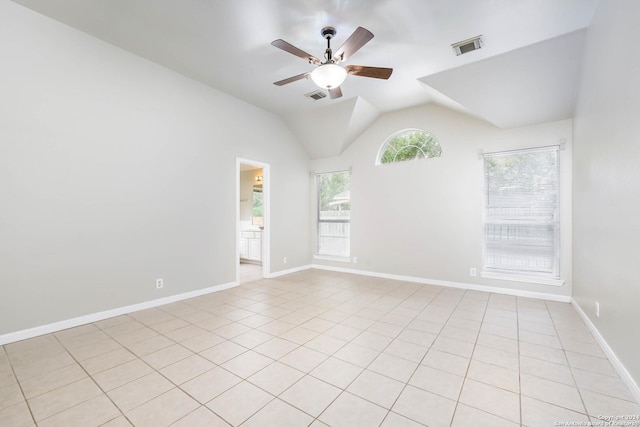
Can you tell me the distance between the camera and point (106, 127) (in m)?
3.17

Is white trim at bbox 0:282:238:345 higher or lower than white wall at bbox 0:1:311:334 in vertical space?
lower

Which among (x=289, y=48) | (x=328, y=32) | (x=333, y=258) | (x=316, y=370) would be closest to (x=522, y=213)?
(x=333, y=258)

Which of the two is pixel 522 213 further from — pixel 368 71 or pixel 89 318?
pixel 89 318

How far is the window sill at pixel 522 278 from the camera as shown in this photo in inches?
150

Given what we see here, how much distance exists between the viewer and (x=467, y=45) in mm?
2977

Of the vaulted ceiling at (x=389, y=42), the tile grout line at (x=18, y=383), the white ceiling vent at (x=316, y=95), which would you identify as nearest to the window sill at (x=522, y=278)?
the vaulted ceiling at (x=389, y=42)

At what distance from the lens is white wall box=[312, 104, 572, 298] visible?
3.98 metres

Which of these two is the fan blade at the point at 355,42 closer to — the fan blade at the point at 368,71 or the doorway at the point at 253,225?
the fan blade at the point at 368,71

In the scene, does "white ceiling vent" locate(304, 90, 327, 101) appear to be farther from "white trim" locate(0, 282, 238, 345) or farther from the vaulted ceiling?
"white trim" locate(0, 282, 238, 345)

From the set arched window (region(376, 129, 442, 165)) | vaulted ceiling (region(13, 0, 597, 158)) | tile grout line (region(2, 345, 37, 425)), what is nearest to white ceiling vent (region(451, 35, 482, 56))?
vaulted ceiling (region(13, 0, 597, 158))

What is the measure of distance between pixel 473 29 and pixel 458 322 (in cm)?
310

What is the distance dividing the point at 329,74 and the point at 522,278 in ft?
13.0

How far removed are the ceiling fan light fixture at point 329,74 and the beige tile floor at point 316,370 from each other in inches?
99.0

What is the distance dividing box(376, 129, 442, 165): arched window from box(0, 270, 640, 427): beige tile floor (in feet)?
8.82
